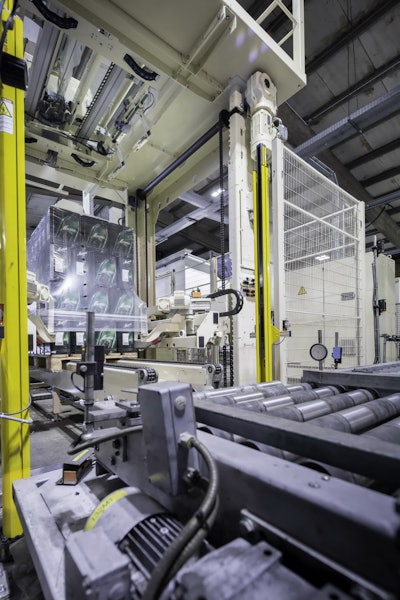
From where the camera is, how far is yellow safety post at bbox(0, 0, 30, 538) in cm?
121

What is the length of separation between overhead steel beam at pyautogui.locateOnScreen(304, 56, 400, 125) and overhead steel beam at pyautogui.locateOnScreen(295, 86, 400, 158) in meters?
0.44

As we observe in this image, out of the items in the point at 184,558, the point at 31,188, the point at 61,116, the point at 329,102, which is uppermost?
the point at 329,102

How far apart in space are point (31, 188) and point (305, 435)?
14.5 feet

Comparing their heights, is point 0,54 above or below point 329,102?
below

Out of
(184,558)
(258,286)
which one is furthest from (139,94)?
(184,558)

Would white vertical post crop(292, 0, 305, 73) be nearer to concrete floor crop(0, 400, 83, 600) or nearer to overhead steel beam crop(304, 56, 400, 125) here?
overhead steel beam crop(304, 56, 400, 125)

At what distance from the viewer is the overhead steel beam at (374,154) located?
4.53 m

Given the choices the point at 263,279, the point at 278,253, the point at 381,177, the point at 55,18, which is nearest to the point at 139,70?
the point at 55,18

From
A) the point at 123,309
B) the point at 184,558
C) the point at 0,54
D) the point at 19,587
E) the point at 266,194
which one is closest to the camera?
the point at 184,558

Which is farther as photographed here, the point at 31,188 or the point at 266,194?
the point at 31,188

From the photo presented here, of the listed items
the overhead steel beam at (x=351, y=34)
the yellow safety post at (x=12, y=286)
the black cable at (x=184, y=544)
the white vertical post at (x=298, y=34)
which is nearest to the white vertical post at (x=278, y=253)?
the white vertical post at (x=298, y=34)

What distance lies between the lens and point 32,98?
9.00 feet

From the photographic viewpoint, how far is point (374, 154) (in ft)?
15.5

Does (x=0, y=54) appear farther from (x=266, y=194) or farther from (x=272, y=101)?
(x=272, y=101)
